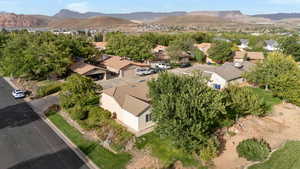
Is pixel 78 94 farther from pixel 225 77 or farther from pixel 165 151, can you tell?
pixel 225 77

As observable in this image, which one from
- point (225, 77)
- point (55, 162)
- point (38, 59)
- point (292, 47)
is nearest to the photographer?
point (55, 162)

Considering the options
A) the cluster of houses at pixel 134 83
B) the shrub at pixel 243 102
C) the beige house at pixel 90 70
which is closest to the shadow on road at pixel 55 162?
the cluster of houses at pixel 134 83

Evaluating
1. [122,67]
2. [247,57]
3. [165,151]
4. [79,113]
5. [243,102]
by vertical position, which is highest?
[247,57]

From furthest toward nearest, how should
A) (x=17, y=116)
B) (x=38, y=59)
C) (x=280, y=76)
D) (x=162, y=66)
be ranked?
1. (x=162, y=66)
2. (x=38, y=59)
3. (x=280, y=76)
4. (x=17, y=116)

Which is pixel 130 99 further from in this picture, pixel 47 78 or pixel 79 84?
pixel 47 78

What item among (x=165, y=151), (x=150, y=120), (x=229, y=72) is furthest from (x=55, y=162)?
(x=229, y=72)

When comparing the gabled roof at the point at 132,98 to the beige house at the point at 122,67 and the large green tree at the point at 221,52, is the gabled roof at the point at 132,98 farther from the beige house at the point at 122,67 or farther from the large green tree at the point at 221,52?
the large green tree at the point at 221,52

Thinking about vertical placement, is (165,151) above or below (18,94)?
below
